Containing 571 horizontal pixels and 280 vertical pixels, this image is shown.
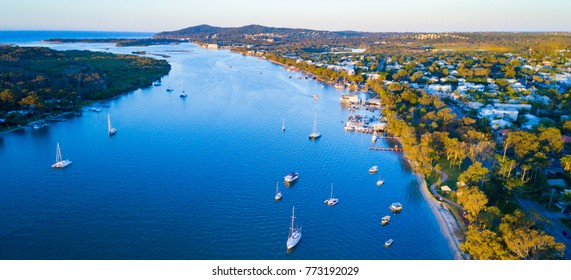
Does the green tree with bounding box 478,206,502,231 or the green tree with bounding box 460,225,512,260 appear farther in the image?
the green tree with bounding box 478,206,502,231

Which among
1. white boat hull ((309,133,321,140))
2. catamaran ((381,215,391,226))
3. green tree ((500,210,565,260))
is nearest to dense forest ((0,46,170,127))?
white boat hull ((309,133,321,140))

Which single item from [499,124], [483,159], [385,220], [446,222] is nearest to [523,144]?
[483,159]

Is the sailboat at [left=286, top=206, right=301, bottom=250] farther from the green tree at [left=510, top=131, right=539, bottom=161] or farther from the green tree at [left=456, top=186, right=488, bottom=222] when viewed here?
the green tree at [left=510, top=131, right=539, bottom=161]

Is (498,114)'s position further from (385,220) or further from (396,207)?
(385,220)

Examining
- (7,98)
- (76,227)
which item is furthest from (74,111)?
(76,227)

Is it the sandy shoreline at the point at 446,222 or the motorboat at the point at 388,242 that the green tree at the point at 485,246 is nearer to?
the sandy shoreline at the point at 446,222

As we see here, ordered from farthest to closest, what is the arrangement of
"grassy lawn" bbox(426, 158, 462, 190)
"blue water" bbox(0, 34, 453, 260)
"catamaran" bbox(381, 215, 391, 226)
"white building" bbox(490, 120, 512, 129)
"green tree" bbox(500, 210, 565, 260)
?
"white building" bbox(490, 120, 512, 129) → "grassy lawn" bbox(426, 158, 462, 190) → "catamaran" bbox(381, 215, 391, 226) → "blue water" bbox(0, 34, 453, 260) → "green tree" bbox(500, 210, 565, 260)

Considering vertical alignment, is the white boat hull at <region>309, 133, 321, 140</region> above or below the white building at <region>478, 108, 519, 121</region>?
below
